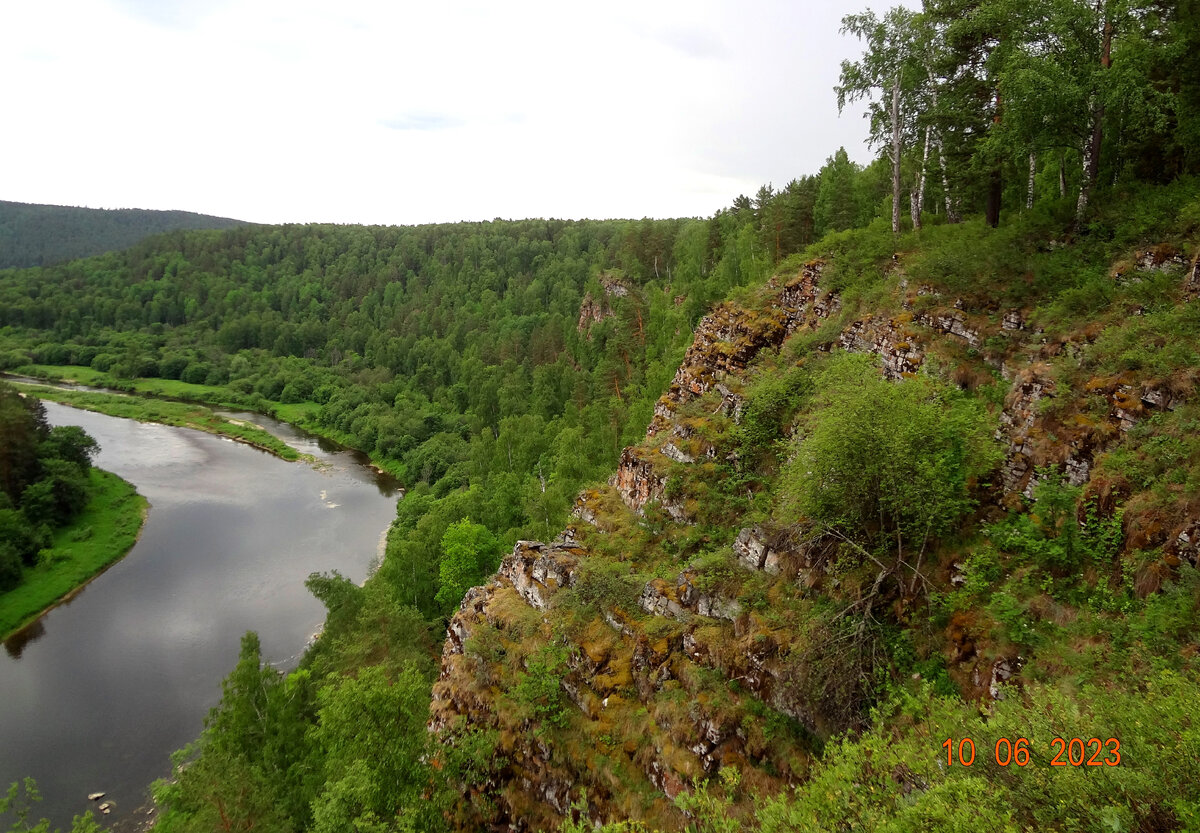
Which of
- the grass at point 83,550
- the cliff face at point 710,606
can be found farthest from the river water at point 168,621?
the cliff face at point 710,606

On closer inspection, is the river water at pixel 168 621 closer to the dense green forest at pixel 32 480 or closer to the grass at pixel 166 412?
the dense green forest at pixel 32 480

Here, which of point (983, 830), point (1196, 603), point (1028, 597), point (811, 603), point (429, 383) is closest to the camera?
point (983, 830)

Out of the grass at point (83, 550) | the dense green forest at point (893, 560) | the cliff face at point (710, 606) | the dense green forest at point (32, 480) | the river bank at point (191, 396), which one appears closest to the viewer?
the dense green forest at point (893, 560)

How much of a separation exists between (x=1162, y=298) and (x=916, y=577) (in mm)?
9145

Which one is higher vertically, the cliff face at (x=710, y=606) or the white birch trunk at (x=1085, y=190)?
the white birch trunk at (x=1085, y=190)

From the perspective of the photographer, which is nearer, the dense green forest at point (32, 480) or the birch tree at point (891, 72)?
the birch tree at point (891, 72)

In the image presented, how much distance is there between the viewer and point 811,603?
1436 cm

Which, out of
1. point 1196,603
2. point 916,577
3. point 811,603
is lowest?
point 811,603

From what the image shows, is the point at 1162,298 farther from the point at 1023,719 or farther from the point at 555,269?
the point at 555,269

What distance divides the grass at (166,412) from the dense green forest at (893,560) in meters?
59.5

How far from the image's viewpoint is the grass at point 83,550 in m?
40.4

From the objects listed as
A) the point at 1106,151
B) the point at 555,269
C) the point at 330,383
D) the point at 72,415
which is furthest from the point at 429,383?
the point at 1106,151

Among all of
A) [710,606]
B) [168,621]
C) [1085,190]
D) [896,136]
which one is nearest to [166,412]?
[168,621]

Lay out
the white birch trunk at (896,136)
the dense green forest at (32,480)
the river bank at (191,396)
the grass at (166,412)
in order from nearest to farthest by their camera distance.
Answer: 1. the white birch trunk at (896,136)
2. the dense green forest at (32,480)
3. the grass at (166,412)
4. the river bank at (191,396)
